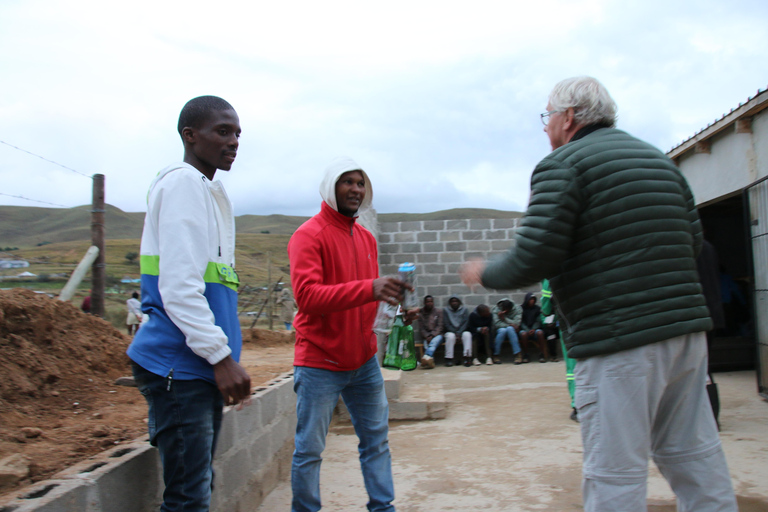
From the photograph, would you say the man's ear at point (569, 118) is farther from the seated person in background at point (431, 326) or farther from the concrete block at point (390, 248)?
the concrete block at point (390, 248)

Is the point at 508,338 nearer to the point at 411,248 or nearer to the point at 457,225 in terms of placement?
the point at 457,225

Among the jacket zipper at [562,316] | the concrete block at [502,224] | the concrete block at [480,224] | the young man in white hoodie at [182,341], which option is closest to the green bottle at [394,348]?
the concrete block at [480,224]

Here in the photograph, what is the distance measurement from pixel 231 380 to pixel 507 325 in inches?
355

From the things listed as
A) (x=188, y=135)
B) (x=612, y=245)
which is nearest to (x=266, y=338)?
(x=188, y=135)

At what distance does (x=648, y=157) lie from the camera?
2057 mm

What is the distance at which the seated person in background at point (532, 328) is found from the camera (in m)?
10.2

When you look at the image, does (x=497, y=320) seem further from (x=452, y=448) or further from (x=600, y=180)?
(x=600, y=180)

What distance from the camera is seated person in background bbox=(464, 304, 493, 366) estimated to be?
10.3 meters

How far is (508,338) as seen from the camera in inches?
408

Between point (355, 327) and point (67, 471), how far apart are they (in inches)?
49.3

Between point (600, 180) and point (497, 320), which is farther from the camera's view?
point (497, 320)

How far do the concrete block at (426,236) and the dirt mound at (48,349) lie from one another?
6491 mm

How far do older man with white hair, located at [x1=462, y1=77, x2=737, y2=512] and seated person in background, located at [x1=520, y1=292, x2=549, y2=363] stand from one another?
831 cm

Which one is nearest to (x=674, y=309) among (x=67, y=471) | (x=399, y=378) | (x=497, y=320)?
(x=67, y=471)
